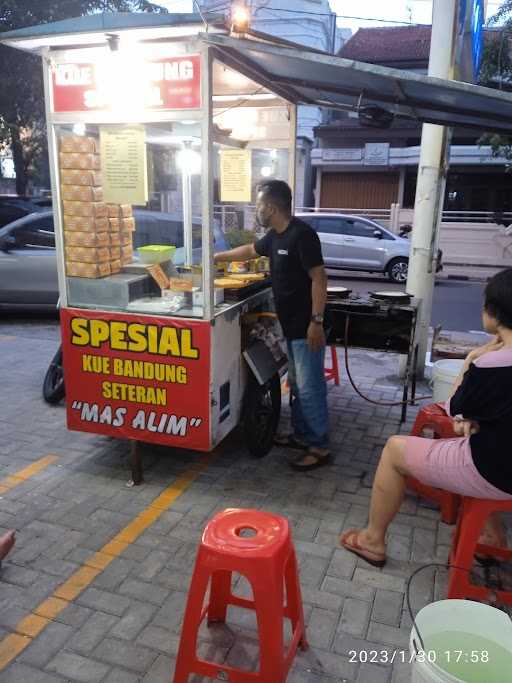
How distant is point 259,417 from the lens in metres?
3.95

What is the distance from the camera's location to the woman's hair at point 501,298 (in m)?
2.17

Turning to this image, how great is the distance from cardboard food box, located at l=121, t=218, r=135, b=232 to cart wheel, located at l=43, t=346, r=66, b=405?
1.48 metres

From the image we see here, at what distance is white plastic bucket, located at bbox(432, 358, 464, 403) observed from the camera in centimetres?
403

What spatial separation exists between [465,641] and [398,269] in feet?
41.0

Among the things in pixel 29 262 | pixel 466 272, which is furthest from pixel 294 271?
pixel 466 272

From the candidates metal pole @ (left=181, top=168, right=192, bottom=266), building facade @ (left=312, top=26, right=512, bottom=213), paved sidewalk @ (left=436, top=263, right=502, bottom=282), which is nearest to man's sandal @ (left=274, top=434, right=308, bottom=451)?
metal pole @ (left=181, top=168, right=192, bottom=266)

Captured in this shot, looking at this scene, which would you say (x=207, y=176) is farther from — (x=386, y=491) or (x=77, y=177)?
(x=386, y=491)

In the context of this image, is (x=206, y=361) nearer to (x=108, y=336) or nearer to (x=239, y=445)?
(x=108, y=336)

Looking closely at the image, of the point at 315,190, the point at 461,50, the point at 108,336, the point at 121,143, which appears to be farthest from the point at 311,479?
the point at 315,190

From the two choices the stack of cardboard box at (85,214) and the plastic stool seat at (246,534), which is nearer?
the plastic stool seat at (246,534)

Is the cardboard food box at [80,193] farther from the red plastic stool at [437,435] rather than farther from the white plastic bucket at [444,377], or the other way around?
the white plastic bucket at [444,377]

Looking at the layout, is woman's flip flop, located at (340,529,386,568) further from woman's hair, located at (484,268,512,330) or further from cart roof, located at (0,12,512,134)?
cart roof, located at (0,12,512,134)

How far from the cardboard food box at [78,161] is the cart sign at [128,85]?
0.83 ft

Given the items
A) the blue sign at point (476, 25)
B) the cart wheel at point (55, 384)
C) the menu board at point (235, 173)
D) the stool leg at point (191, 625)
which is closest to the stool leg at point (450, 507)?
the stool leg at point (191, 625)
